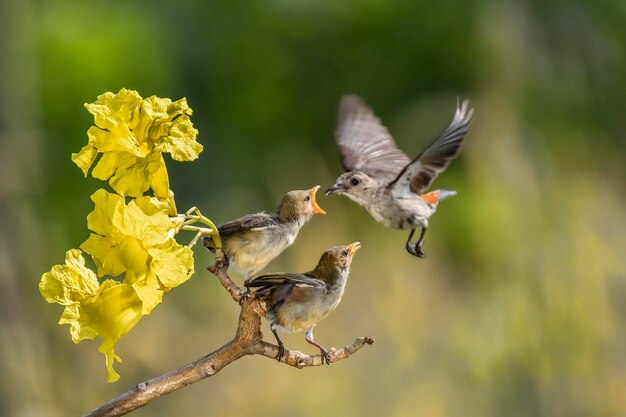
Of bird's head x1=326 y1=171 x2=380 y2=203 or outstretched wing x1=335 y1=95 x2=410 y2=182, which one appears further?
outstretched wing x1=335 y1=95 x2=410 y2=182

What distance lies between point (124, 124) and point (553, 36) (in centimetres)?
1239

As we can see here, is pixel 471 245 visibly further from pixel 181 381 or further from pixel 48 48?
pixel 181 381

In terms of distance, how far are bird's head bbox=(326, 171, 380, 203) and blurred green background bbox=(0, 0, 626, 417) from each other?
13.5 feet

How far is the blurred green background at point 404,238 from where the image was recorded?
895 cm

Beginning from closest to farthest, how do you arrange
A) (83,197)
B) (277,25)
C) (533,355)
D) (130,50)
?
(533,355) < (83,197) < (130,50) < (277,25)

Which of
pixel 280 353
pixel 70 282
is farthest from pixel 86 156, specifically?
pixel 280 353

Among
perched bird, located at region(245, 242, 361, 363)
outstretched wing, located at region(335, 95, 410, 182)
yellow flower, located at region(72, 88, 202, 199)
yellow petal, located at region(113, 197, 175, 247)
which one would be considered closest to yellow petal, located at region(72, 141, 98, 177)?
yellow flower, located at region(72, 88, 202, 199)

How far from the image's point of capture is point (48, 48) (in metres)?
20.9

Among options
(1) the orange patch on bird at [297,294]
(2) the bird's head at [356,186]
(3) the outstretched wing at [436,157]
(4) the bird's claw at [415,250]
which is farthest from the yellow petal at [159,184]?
(2) the bird's head at [356,186]

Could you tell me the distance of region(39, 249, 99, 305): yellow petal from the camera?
A: 3324 mm

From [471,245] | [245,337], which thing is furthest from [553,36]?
[245,337]

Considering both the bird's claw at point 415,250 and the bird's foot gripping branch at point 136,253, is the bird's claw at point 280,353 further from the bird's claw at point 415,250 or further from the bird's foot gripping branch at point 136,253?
the bird's claw at point 415,250

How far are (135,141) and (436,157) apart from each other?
1.51m

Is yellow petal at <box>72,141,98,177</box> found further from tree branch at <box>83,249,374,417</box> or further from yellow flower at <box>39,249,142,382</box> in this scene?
tree branch at <box>83,249,374,417</box>
